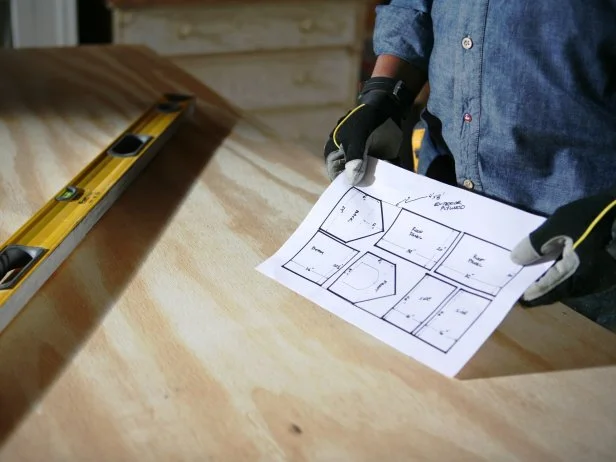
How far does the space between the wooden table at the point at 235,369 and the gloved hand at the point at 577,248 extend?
2.1 inches

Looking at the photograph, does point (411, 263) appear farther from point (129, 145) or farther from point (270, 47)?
point (270, 47)

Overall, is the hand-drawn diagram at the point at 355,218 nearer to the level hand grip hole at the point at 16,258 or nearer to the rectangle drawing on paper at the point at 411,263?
the rectangle drawing on paper at the point at 411,263

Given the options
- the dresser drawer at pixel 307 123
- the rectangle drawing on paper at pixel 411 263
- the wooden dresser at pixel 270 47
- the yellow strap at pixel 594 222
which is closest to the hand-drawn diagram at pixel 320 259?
the rectangle drawing on paper at pixel 411 263

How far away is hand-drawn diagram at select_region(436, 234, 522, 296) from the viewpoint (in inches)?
27.7

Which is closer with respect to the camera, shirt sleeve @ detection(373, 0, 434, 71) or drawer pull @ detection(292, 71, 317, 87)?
shirt sleeve @ detection(373, 0, 434, 71)

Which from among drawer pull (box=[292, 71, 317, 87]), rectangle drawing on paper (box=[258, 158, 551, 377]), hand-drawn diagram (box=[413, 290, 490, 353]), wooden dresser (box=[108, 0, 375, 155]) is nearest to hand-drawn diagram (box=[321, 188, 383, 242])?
rectangle drawing on paper (box=[258, 158, 551, 377])

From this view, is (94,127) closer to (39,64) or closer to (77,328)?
(39,64)

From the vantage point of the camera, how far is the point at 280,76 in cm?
262

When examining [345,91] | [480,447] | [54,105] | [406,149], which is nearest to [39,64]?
[54,105]

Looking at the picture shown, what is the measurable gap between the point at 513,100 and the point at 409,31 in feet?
0.67

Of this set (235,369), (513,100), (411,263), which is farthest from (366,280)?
(513,100)

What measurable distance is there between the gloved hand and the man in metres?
0.03

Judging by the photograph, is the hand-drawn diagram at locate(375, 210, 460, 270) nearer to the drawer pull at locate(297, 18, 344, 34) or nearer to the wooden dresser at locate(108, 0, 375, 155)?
the wooden dresser at locate(108, 0, 375, 155)

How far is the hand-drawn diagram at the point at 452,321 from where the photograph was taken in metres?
0.67
